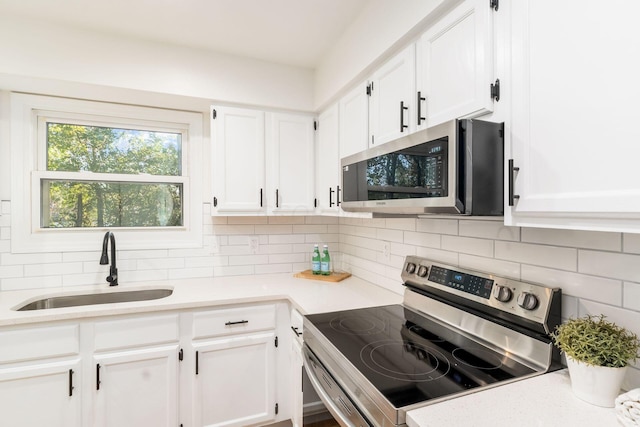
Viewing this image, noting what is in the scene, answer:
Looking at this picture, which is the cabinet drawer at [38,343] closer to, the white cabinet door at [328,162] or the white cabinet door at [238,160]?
the white cabinet door at [238,160]

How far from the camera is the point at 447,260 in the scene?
160cm

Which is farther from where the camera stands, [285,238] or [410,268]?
[285,238]

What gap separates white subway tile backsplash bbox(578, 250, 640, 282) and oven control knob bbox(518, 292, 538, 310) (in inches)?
6.5

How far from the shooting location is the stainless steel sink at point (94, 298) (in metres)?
1.99

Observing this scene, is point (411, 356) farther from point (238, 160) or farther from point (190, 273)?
point (190, 273)

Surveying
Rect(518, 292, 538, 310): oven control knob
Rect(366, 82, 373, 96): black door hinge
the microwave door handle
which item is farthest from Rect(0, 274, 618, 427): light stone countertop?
Rect(366, 82, 373, 96): black door hinge

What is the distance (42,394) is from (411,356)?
1.80 m

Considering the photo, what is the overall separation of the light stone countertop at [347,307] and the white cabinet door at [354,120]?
883 millimetres

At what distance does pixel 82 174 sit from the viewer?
219cm

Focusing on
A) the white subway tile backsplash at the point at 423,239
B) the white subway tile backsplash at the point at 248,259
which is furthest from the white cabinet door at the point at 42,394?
Result: the white subway tile backsplash at the point at 423,239

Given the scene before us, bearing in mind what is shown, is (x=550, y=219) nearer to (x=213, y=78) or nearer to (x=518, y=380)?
(x=518, y=380)

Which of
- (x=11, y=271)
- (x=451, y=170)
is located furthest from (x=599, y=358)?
(x=11, y=271)

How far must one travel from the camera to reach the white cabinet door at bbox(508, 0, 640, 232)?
0.68 metres

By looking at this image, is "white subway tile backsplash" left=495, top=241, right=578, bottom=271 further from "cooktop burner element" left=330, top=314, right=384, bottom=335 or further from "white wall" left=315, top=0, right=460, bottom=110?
"white wall" left=315, top=0, right=460, bottom=110
